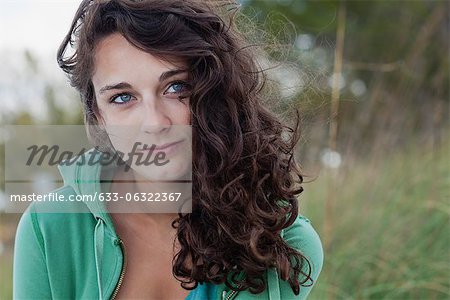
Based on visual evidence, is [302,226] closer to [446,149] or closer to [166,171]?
[166,171]

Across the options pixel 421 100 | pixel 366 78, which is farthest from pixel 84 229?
pixel 366 78

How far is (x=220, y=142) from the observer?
2.00 m

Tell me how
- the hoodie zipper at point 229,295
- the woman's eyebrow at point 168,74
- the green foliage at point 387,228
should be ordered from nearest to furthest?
the woman's eyebrow at point 168,74 < the hoodie zipper at point 229,295 < the green foliage at point 387,228

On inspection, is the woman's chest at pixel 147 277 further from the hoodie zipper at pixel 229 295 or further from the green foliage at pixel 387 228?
the green foliage at pixel 387 228

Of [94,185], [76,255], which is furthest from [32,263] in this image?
[94,185]

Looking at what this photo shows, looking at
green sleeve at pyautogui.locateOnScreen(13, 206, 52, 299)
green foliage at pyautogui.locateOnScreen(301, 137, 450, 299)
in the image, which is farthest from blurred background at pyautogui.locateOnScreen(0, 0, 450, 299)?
green sleeve at pyautogui.locateOnScreen(13, 206, 52, 299)

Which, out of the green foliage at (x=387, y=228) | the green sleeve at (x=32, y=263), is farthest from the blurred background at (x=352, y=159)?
the green sleeve at (x=32, y=263)

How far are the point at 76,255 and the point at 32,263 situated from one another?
133mm

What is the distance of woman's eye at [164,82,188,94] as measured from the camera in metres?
2.00

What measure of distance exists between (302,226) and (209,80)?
1.92 feet

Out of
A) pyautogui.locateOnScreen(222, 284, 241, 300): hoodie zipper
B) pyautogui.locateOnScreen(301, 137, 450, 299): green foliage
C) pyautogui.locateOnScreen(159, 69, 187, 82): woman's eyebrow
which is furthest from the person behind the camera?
pyautogui.locateOnScreen(301, 137, 450, 299): green foliage

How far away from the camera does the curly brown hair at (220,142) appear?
1.97 meters

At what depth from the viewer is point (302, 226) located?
2256 millimetres

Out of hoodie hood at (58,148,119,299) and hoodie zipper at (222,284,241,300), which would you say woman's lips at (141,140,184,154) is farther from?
hoodie zipper at (222,284,241,300)
